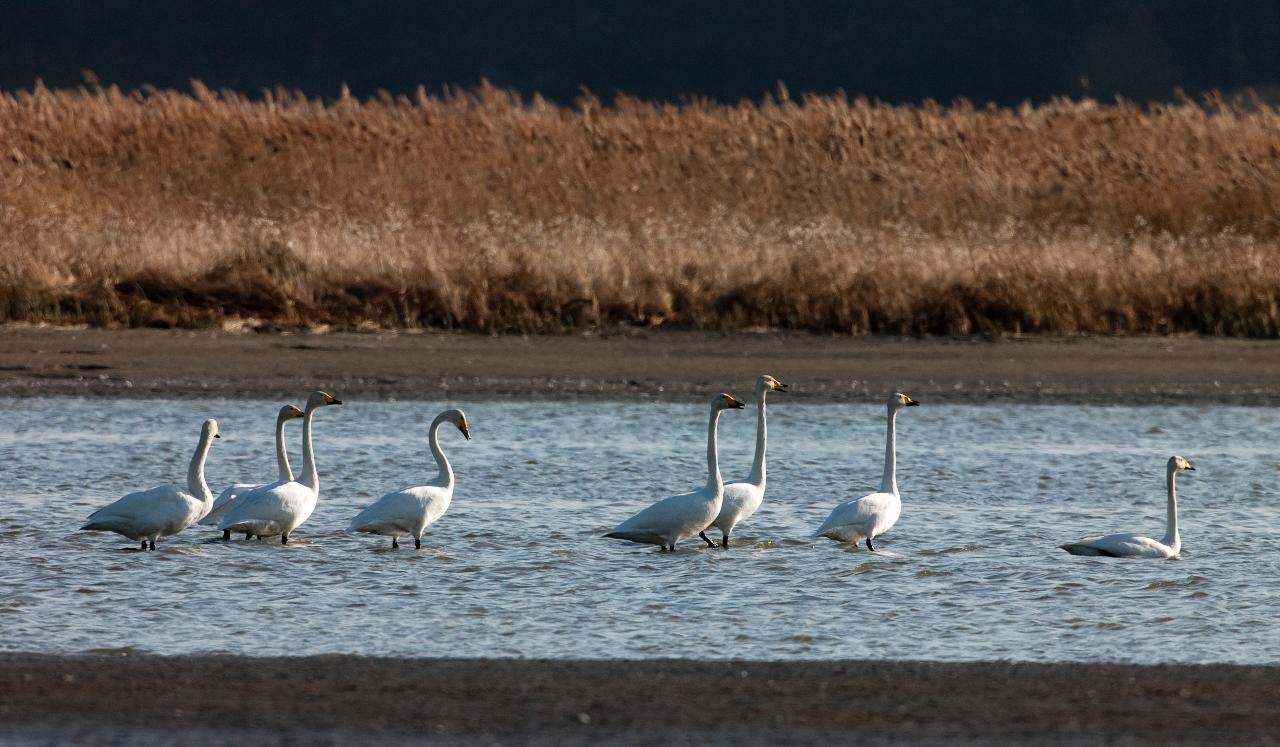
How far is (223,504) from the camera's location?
1055 cm

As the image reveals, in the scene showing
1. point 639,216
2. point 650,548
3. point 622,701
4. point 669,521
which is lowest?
point 622,701

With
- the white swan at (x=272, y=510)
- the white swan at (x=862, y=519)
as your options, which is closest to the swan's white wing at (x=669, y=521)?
the white swan at (x=862, y=519)

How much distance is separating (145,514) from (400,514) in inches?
49.3

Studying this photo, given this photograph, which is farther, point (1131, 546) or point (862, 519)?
point (862, 519)

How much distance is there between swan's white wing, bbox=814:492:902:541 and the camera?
9.91 m

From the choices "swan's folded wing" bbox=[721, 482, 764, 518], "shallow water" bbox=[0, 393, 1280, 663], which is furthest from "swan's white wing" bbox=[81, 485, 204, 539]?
"swan's folded wing" bbox=[721, 482, 764, 518]

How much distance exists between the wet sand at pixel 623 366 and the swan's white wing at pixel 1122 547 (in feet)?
20.3

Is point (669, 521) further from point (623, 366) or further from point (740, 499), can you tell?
point (623, 366)

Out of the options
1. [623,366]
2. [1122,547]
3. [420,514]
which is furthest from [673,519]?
[623,366]

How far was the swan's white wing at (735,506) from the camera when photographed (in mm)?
10391

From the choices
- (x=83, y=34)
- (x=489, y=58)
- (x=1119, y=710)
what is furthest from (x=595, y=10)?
(x=1119, y=710)

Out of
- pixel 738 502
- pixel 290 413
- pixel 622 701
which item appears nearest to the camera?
pixel 622 701

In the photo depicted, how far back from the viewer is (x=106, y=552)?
9.87 m

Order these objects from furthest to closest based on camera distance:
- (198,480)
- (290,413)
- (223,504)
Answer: (290,413) < (223,504) < (198,480)
